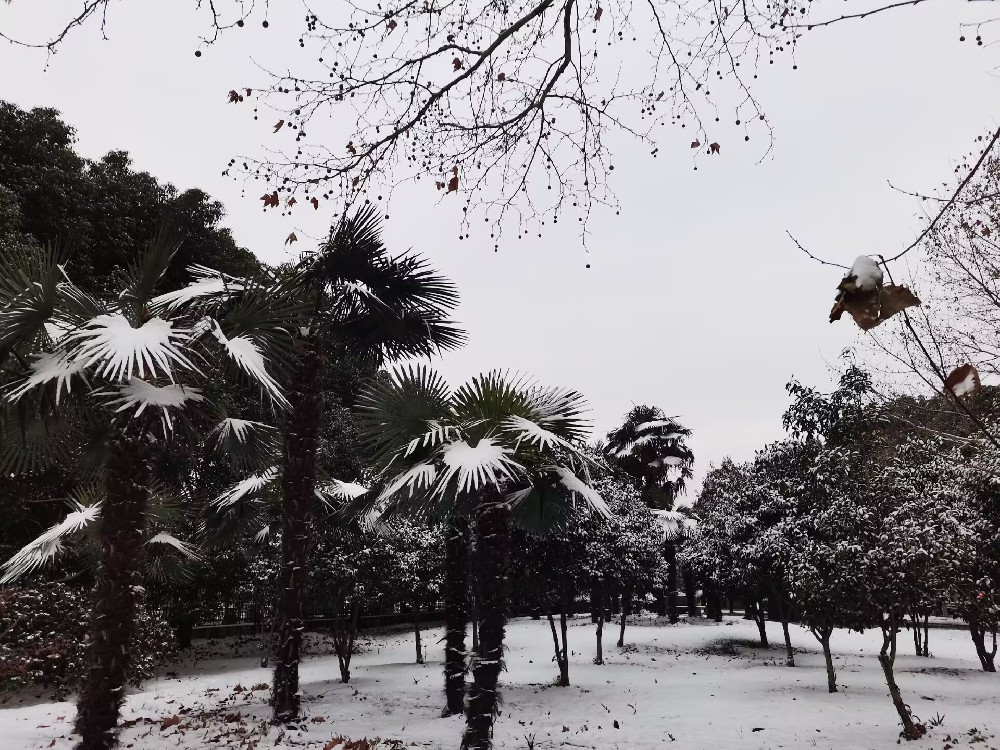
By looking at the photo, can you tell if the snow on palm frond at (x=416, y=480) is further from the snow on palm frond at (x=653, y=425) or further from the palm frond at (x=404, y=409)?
the snow on palm frond at (x=653, y=425)

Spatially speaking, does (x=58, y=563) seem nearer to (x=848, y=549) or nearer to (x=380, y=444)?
(x=380, y=444)

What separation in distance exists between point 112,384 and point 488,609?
475cm

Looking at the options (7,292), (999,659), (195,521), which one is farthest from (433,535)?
(999,659)

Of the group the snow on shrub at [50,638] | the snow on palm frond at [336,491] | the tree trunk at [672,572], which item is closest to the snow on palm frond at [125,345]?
the snow on shrub at [50,638]

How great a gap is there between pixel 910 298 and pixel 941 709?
14433mm

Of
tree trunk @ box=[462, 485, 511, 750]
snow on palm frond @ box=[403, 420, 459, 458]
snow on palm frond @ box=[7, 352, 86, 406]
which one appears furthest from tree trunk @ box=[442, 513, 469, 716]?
snow on palm frond @ box=[7, 352, 86, 406]

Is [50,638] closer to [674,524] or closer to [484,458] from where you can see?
[484,458]

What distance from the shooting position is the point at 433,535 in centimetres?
1945

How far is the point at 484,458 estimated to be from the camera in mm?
7328

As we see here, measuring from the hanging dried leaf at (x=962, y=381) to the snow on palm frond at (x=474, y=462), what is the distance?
18.6 feet

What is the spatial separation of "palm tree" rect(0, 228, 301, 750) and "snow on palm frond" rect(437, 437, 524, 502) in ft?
6.37

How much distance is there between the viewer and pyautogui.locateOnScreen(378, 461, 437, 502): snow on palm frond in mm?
7887

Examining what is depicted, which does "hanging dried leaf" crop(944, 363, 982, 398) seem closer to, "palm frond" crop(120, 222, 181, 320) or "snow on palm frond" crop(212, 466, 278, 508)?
"palm frond" crop(120, 222, 181, 320)

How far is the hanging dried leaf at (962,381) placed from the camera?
1.56m
